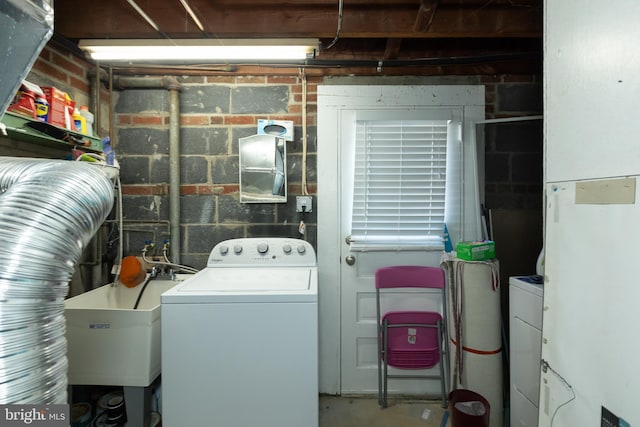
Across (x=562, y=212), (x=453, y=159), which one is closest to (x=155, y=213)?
(x=453, y=159)

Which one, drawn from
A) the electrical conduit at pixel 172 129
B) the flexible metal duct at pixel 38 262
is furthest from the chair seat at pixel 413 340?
the flexible metal duct at pixel 38 262

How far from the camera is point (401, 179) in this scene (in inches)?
80.1

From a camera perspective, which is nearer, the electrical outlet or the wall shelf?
the wall shelf

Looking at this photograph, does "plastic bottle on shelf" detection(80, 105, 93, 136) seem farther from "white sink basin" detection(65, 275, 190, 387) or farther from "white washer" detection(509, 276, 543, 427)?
"white washer" detection(509, 276, 543, 427)

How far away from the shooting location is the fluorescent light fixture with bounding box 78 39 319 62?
4.71 feet

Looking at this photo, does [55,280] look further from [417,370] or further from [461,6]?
[461,6]

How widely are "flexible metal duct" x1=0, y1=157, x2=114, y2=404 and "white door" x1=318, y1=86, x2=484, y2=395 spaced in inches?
53.6

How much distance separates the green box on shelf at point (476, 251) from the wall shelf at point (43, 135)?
2215 millimetres

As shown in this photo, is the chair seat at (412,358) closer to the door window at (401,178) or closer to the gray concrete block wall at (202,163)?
the door window at (401,178)

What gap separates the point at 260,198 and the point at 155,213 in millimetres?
769

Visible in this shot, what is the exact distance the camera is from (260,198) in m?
2.05

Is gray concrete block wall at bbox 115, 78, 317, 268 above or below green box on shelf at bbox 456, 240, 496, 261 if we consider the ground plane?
above
